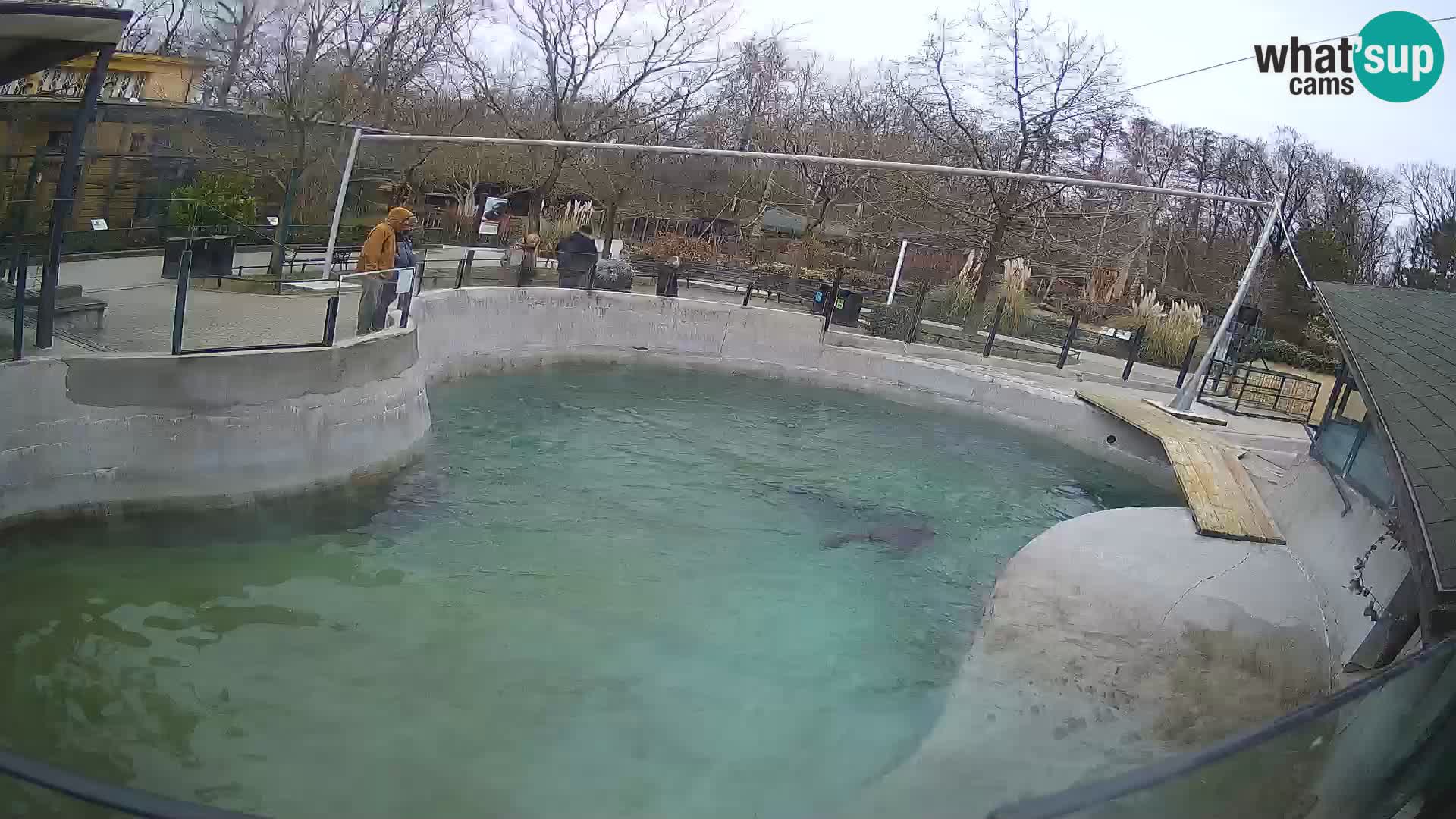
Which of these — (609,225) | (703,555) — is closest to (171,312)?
(703,555)

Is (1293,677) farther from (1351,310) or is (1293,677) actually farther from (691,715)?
(691,715)

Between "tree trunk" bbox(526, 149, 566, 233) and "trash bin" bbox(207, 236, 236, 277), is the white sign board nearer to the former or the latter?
"trash bin" bbox(207, 236, 236, 277)

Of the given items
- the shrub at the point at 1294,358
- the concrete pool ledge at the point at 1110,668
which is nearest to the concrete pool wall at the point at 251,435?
the concrete pool ledge at the point at 1110,668

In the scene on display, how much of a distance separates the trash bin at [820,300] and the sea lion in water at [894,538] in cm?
852

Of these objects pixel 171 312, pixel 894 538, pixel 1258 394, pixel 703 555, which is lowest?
pixel 703 555

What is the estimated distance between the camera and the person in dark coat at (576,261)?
17750 mm

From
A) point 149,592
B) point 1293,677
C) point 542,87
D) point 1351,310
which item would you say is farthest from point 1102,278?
point 149,592

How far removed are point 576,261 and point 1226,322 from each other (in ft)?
33.5

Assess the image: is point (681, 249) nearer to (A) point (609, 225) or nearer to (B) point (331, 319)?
(A) point (609, 225)

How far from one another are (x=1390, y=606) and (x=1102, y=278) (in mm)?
26644

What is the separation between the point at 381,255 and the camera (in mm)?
12039

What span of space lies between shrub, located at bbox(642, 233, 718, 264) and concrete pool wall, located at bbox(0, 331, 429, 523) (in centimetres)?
1591

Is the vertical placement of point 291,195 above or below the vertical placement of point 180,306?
above

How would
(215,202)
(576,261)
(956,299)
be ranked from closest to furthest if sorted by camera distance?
(215,202) < (576,261) < (956,299)
